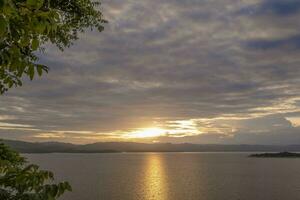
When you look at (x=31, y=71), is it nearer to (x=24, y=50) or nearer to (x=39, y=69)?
(x=39, y=69)

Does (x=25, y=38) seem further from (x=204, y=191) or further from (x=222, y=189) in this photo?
(x=222, y=189)

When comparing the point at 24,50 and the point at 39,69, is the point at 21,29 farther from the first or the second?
the point at 24,50

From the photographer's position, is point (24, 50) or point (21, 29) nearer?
point (21, 29)

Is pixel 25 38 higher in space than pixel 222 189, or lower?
higher

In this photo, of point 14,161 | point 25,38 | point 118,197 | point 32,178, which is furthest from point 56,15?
point 118,197

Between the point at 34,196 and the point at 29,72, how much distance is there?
3689mm

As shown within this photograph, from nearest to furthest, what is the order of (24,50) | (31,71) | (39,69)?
(31,71) → (39,69) → (24,50)

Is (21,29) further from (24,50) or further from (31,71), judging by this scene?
(24,50)

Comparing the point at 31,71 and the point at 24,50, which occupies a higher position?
the point at 24,50

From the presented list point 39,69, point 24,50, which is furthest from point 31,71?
point 24,50

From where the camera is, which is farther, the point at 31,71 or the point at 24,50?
the point at 24,50

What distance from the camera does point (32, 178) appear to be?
23.5 feet

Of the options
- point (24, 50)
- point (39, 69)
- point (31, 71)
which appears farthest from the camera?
point (24, 50)

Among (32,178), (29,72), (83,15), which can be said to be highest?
(83,15)
